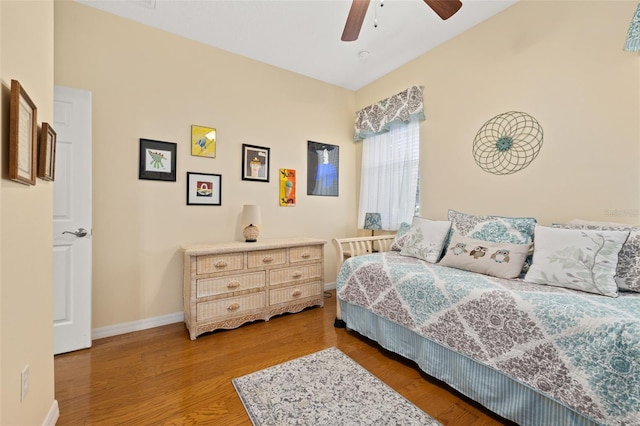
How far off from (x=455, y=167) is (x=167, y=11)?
9.89 ft

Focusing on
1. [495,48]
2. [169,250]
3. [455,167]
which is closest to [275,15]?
[495,48]

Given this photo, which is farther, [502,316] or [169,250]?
[169,250]

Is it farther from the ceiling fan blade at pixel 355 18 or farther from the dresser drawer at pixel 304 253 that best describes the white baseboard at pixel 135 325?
the ceiling fan blade at pixel 355 18

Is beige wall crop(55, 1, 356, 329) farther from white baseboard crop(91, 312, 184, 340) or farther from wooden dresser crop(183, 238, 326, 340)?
wooden dresser crop(183, 238, 326, 340)

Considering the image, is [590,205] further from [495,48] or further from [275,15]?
[275,15]

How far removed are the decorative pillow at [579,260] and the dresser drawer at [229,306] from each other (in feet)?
7.16

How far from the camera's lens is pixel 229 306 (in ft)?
8.42

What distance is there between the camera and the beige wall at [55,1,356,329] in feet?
7.89

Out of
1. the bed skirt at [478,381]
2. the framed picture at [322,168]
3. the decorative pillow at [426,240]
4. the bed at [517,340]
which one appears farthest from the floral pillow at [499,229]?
the framed picture at [322,168]

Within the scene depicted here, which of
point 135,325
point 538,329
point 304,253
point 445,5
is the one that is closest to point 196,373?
point 135,325

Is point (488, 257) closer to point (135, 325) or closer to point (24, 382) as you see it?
point (24, 382)

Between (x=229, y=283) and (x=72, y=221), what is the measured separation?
1310mm

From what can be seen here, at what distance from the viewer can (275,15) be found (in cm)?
247

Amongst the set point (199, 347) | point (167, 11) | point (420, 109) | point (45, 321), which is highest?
point (167, 11)
